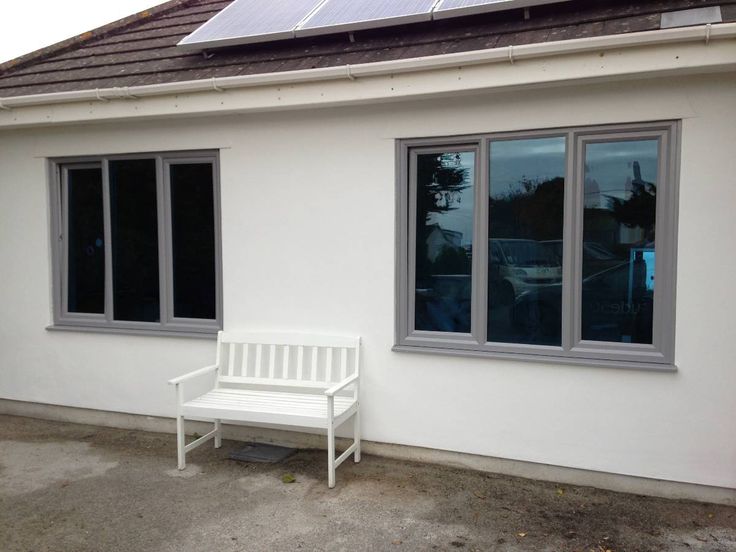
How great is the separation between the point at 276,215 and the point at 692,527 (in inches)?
158

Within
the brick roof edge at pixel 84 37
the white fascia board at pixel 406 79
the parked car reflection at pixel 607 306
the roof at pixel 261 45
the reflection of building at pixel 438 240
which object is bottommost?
the parked car reflection at pixel 607 306

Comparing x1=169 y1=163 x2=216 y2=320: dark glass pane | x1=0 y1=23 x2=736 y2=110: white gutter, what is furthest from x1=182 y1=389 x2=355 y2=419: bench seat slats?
x1=0 y1=23 x2=736 y2=110: white gutter

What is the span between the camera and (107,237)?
6.16 m

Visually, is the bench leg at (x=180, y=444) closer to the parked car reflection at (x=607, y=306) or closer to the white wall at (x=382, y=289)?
the white wall at (x=382, y=289)

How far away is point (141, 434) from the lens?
5957 mm

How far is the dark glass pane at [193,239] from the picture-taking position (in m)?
5.82

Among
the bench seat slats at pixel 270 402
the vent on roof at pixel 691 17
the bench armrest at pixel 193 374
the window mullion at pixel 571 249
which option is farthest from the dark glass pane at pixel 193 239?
the vent on roof at pixel 691 17

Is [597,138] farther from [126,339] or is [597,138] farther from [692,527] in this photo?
[126,339]

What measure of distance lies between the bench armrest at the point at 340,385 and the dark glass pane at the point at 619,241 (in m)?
1.84

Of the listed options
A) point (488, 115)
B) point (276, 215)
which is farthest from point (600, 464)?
point (276, 215)

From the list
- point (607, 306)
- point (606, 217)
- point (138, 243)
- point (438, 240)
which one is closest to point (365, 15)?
point (438, 240)

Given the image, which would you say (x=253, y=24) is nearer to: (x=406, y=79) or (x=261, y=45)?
(x=261, y=45)

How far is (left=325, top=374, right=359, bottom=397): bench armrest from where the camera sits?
4414 mm

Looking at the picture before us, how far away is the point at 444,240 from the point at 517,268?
65 cm
